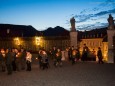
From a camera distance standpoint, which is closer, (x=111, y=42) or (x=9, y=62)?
(x=9, y=62)

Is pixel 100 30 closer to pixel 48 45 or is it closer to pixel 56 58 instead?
pixel 48 45

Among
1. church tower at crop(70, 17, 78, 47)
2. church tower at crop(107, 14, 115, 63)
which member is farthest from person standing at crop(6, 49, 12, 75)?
church tower at crop(70, 17, 78, 47)

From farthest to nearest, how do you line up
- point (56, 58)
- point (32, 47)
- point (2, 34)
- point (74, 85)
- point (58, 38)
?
point (2, 34) < point (32, 47) < point (58, 38) < point (56, 58) < point (74, 85)

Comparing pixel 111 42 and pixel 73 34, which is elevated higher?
pixel 73 34

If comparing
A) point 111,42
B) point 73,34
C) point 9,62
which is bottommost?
point 9,62

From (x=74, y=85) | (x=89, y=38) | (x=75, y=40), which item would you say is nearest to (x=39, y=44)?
(x=75, y=40)

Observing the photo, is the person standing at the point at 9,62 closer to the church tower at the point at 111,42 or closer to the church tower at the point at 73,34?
the church tower at the point at 111,42

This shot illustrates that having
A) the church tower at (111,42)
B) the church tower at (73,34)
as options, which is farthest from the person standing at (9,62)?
the church tower at (73,34)

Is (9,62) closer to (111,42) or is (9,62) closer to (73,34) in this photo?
(111,42)

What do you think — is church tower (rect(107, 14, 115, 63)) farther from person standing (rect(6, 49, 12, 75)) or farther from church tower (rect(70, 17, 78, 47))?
person standing (rect(6, 49, 12, 75))

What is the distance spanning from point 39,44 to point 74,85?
2508 centimetres

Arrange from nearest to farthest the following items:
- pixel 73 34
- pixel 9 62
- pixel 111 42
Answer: pixel 9 62 → pixel 111 42 → pixel 73 34

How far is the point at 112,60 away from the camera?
3066 centimetres

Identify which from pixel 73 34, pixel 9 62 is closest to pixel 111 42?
pixel 73 34
